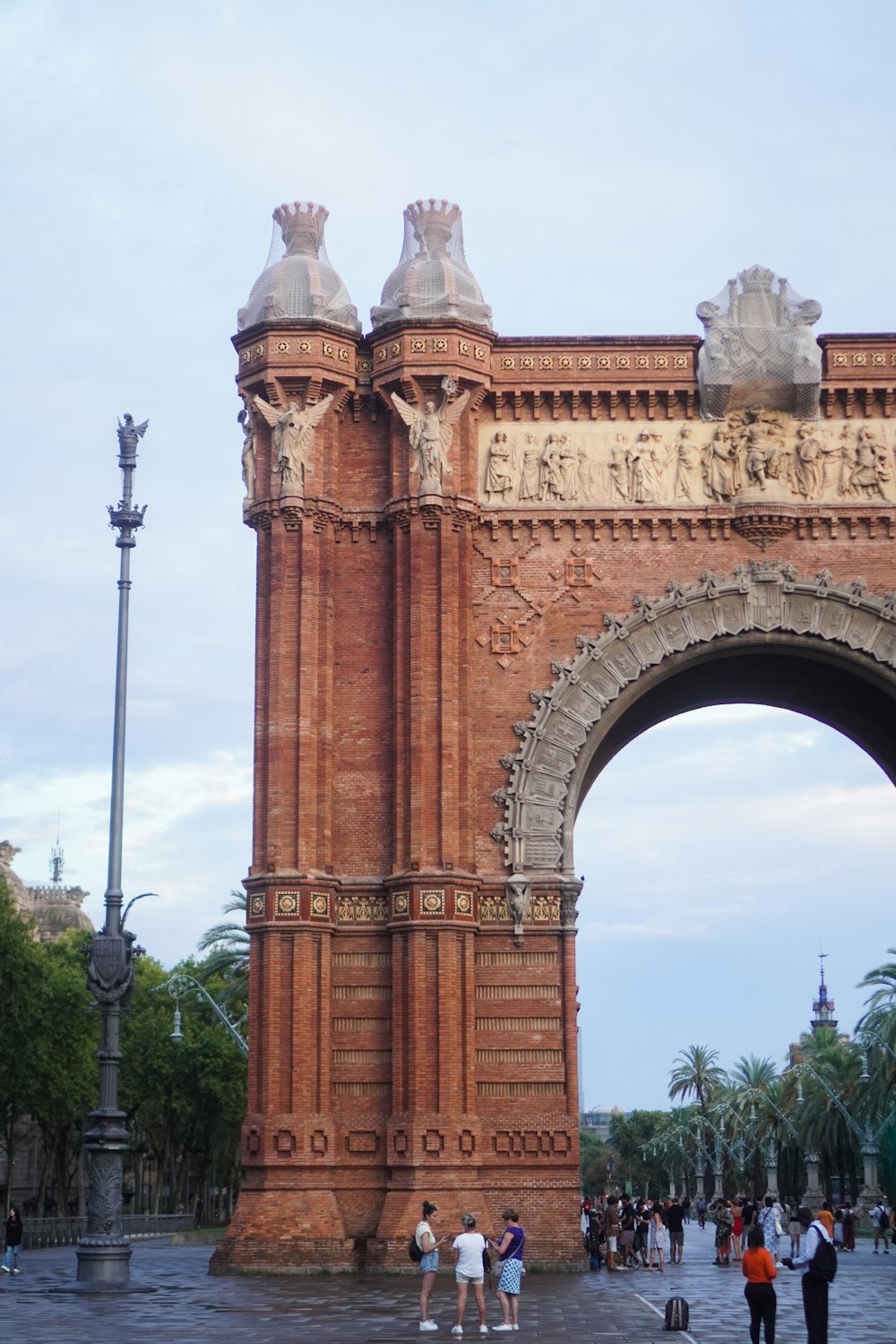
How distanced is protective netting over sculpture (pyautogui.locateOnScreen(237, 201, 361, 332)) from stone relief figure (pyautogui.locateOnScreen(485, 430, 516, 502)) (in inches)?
121

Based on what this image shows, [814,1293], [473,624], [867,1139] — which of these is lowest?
[814,1293]

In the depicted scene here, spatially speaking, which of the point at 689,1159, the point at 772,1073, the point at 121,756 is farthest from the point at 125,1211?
the point at 121,756

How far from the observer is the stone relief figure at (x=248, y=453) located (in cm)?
3105

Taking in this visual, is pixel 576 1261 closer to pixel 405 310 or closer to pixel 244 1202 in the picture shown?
pixel 244 1202

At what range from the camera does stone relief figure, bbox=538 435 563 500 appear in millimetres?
31234

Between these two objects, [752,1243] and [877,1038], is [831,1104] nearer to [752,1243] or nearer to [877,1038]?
[877,1038]

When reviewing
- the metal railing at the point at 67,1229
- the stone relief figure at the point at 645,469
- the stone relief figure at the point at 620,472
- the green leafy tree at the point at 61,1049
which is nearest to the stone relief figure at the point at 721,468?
the stone relief figure at the point at 645,469

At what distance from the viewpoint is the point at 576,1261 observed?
28.3 m

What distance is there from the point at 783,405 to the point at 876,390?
159 centimetres

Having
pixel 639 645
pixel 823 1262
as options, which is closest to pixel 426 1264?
pixel 823 1262

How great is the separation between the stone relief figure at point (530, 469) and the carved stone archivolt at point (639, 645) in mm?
2584

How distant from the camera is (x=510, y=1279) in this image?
65.1ft

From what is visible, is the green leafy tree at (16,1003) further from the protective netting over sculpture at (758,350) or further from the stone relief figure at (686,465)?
the protective netting over sculpture at (758,350)

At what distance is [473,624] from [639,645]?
2794mm
